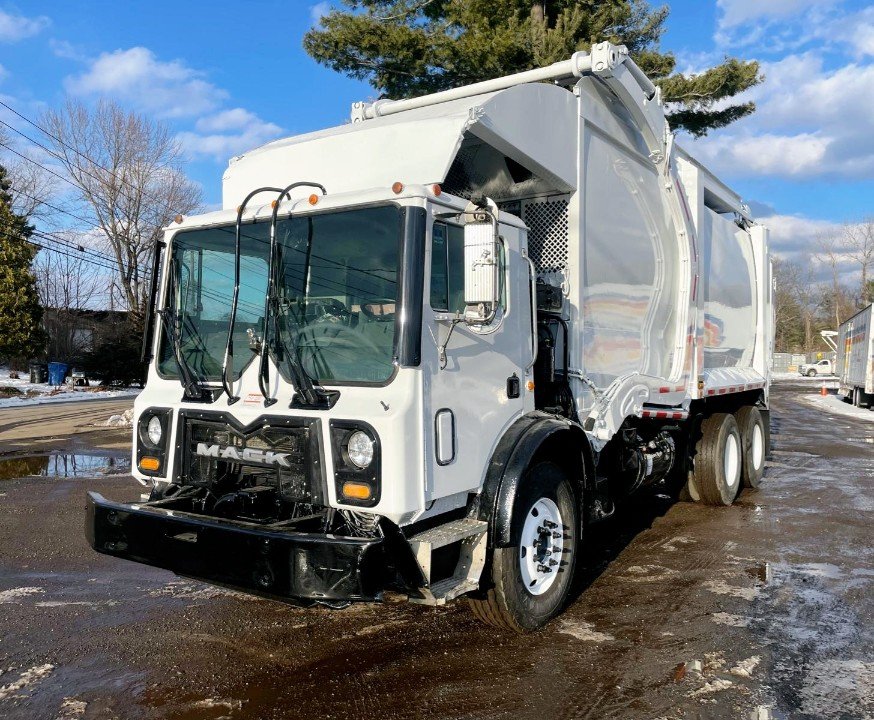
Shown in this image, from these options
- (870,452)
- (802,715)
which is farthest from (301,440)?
(870,452)

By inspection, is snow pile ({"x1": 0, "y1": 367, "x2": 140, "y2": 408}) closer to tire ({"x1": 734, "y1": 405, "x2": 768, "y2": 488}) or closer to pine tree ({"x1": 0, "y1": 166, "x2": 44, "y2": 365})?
pine tree ({"x1": 0, "y1": 166, "x2": 44, "y2": 365})

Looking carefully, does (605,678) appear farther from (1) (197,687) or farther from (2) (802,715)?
(1) (197,687)

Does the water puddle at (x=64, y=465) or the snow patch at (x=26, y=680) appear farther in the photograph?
the water puddle at (x=64, y=465)

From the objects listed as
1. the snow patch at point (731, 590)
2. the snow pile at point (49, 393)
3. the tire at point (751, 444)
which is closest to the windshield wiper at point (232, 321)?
the snow patch at point (731, 590)

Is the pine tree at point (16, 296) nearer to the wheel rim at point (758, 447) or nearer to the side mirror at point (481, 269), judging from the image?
the wheel rim at point (758, 447)

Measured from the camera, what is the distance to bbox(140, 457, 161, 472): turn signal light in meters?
4.16

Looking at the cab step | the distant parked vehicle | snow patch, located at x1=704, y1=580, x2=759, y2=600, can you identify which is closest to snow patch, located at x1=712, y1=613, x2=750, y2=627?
snow patch, located at x1=704, y1=580, x2=759, y2=600

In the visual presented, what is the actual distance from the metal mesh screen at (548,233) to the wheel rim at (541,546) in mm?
1712

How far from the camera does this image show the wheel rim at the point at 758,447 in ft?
30.6

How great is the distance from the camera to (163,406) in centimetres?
417

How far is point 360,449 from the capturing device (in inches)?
137

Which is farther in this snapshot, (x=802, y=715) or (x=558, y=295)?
(x=558, y=295)

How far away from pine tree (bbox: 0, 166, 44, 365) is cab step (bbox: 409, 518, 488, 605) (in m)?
29.4

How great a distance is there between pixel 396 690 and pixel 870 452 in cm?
1215
